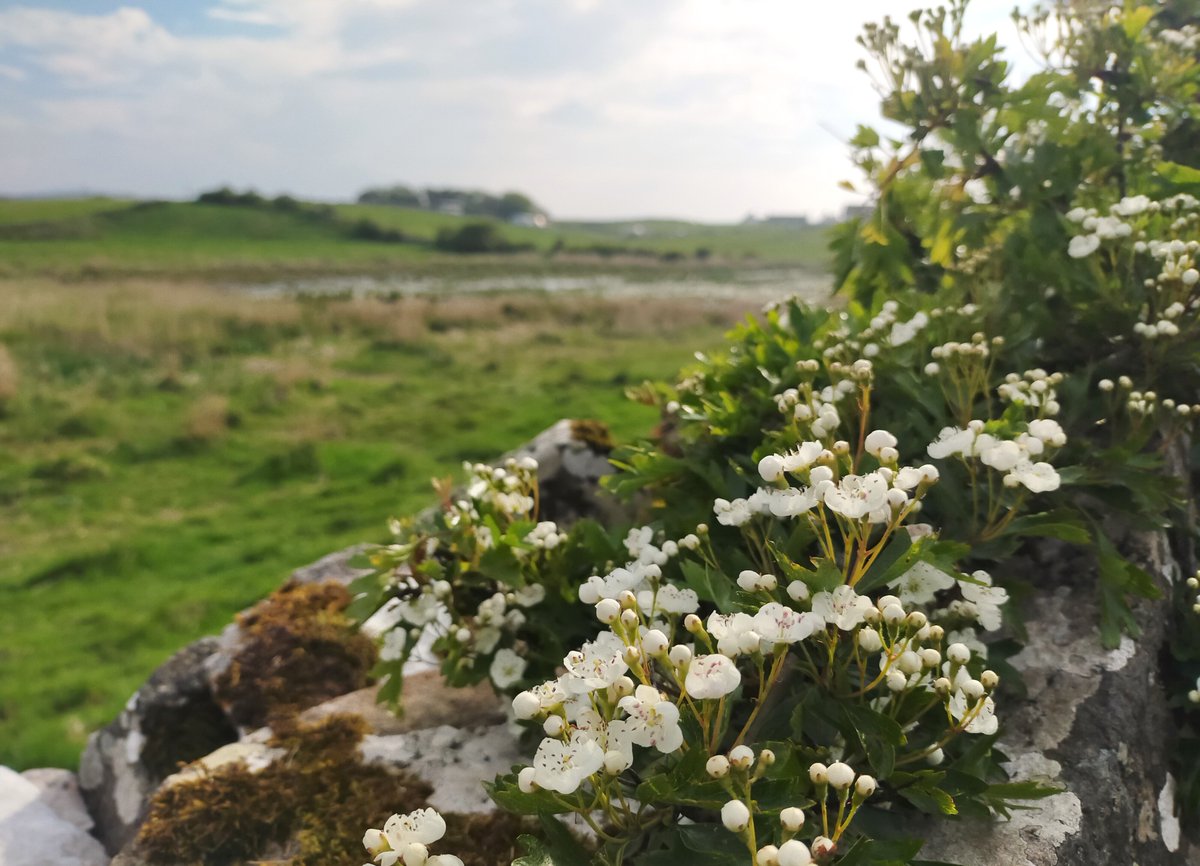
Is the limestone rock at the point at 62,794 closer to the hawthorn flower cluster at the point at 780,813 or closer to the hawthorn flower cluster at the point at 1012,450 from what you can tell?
the hawthorn flower cluster at the point at 780,813

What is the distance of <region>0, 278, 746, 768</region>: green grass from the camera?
8992mm

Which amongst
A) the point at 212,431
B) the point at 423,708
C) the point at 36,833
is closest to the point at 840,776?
the point at 423,708

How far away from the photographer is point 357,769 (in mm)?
3783

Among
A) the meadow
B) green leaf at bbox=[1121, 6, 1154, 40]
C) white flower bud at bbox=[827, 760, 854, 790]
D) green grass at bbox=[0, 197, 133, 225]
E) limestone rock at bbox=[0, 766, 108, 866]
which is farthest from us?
green grass at bbox=[0, 197, 133, 225]

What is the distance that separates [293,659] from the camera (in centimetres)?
504

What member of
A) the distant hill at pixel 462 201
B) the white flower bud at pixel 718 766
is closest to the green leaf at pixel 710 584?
the white flower bud at pixel 718 766

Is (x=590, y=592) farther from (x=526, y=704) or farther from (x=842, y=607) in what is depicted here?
(x=842, y=607)

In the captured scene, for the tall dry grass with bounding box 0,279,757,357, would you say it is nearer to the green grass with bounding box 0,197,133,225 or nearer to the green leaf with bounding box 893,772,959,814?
the green leaf with bounding box 893,772,959,814

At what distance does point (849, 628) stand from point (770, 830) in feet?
1.93

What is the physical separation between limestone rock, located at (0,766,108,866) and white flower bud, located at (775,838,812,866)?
4455 millimetres

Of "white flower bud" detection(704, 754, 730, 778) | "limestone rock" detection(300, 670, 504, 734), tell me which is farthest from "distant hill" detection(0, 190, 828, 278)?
"white flower bud" detection(704, 754, 730, 778)

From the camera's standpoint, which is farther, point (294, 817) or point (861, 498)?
point (294, 817)

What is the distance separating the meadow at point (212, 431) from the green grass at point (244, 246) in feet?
68.5

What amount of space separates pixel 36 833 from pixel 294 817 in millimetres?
2164
